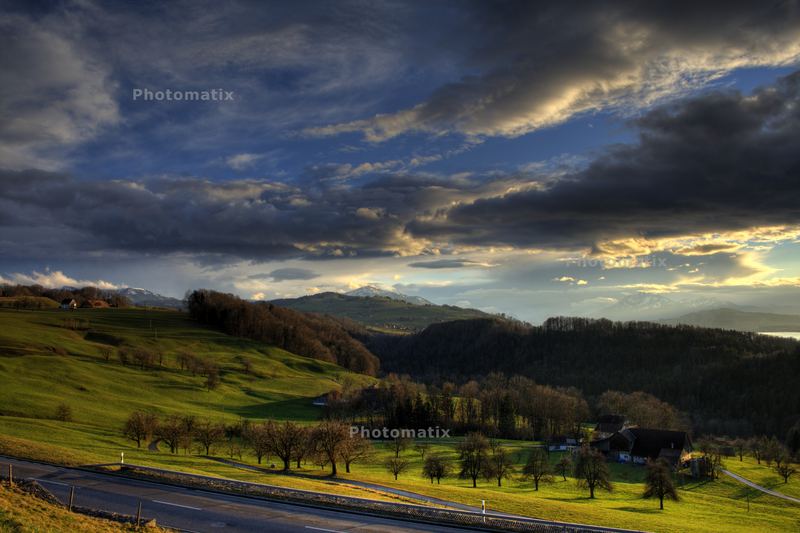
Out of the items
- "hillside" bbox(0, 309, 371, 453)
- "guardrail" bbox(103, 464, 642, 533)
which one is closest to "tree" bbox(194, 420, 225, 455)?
"hillside" bbox(0, 309, 371, 453)

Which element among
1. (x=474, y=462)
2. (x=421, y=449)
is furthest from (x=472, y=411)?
(x=474, y=462)

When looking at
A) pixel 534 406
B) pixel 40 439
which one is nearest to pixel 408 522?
pixel 40 439

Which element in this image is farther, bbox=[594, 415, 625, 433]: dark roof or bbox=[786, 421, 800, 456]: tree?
bbox=[594, 415, 625, 433]: dark roof

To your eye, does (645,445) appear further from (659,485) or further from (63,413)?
(63,413)

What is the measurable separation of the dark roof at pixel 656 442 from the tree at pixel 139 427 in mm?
117190

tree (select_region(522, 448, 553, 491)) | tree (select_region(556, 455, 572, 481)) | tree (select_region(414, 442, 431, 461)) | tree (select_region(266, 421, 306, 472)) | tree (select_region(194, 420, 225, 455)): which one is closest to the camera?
tree (select_region(266, 421, 306, 472))

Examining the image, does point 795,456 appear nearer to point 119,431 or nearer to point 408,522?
point 408,522

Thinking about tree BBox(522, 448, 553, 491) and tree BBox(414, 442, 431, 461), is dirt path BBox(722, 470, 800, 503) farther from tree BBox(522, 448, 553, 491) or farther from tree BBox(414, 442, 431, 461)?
tree BBox(414, 442, 431, 461)

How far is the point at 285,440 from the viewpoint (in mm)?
75188

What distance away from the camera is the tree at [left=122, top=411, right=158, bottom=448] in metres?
87.6

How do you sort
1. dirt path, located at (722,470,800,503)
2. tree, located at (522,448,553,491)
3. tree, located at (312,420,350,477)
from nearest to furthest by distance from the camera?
tree, located at (312,420,350,477), tree, located at (522,448,553,491), dirt path, located at (722,470,800,503)

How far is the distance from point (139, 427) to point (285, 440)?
99.6 ft

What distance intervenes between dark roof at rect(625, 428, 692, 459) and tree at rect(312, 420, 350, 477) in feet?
311

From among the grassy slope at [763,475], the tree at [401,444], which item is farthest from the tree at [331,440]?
the grassy slope at [763,475]
